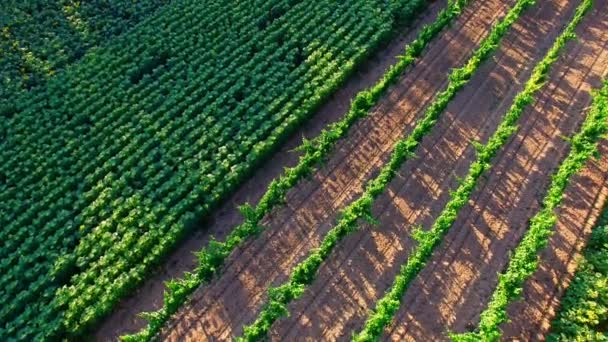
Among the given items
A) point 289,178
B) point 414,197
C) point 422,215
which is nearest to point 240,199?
point 289,178

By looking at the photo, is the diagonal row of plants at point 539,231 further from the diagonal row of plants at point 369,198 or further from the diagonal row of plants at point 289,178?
the diagonal row of plants at point 289,178

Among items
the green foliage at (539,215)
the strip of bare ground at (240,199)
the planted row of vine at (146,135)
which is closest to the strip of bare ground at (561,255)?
the green foliage at (539,215)

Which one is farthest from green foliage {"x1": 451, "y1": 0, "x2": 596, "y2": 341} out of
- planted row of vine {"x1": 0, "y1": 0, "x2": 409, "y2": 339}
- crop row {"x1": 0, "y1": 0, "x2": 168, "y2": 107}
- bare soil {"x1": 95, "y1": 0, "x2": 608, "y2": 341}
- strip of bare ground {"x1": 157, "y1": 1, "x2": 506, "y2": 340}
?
crop row {"x1": 0, "y1": 0, "x2": 168, "y2": 107}

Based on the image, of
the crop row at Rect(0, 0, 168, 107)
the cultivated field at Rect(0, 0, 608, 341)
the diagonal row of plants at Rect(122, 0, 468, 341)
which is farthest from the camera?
the crop row at Rect(0, 0, 168, 107)

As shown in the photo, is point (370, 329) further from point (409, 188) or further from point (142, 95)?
point (142, 95)

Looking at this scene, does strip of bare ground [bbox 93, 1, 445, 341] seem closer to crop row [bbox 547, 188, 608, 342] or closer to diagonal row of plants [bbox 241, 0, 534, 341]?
diagonal row of plants [bbox 241, 0, 534, 341]

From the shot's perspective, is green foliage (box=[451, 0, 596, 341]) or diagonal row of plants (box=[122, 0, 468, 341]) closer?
green foliage (box=[451, 0, 596, 341])

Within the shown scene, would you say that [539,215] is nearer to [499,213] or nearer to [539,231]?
[539,231]
